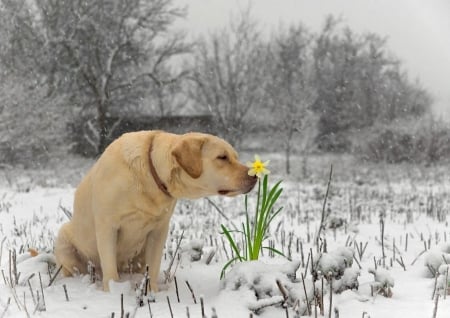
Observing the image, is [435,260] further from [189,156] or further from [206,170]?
[189,156]

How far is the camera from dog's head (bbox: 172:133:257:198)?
306 centimetres

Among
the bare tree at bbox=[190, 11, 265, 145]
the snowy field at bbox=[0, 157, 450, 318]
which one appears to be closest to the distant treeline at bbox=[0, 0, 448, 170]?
the bare tree at bbox=[190, 11, 265, 145]

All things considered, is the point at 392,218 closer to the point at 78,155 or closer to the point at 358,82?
the point at 78,155

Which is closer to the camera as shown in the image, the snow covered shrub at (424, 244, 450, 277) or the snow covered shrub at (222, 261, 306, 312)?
→ the snow covered shrub at (222, 261, 306, 312)

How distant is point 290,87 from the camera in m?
21.7

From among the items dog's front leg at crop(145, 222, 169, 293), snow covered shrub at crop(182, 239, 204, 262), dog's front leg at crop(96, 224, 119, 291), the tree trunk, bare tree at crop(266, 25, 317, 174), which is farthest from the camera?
the tree trunk

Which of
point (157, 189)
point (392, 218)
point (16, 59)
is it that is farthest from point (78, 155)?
point (157, 189)

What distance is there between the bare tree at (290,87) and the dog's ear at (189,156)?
1613 cm

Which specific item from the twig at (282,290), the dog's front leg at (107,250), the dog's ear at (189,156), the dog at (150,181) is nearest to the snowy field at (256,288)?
the twig at (282,290)

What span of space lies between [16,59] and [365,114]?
63.2ft

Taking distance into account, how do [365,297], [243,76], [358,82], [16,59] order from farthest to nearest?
1. [358,82]
2. [16,59]
3. [243,76]
4. [365,297]

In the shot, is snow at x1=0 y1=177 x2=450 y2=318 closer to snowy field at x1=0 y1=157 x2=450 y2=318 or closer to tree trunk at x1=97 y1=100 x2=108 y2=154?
snowy field at x1=0 y1=157 x2=450 y2=318

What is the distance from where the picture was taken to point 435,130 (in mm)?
22812

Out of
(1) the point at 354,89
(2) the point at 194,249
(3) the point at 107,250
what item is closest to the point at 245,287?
(3) the point at 107,250
